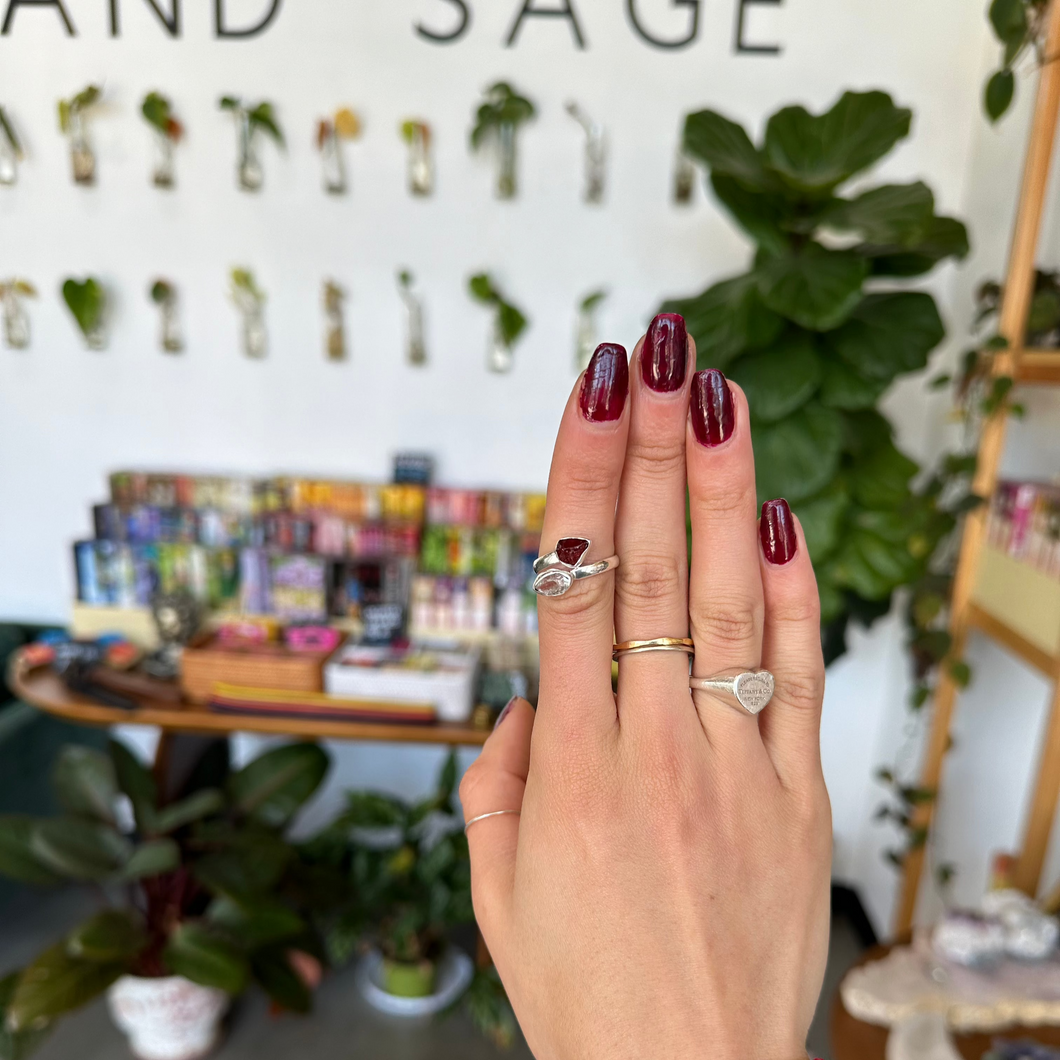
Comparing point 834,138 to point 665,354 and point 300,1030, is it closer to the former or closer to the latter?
point 665,354

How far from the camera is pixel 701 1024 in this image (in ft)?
1.10

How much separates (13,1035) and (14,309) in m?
1.05

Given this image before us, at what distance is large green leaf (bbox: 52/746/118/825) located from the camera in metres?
1.26

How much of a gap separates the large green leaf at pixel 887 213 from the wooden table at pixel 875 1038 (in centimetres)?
96

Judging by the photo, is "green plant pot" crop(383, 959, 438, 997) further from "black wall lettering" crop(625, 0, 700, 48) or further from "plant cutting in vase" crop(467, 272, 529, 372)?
"black wall lettering" crop(625, 0, 700, 48)

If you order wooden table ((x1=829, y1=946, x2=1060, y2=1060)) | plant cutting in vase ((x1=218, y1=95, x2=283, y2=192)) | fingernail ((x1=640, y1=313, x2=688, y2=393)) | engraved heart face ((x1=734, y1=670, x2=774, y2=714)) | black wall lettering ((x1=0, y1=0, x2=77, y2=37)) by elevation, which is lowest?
wooden table ((x1=829, y1=946, x2=1060, y2=1060))

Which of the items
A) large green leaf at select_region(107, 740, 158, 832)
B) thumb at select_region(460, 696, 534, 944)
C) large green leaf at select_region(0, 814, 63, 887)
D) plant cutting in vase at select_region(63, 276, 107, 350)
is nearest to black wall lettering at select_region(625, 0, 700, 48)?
thumb at select_region(460, 696, 534, 944)

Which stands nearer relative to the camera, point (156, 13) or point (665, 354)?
point (665, 354)

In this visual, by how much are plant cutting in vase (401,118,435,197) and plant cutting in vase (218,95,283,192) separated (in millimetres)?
240

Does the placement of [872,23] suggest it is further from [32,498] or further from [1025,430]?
[32,498]

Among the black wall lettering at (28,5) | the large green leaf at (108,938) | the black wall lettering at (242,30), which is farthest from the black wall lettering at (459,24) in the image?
the large green leaf at (108,938)

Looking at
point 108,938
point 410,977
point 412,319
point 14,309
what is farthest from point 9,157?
point 410,977

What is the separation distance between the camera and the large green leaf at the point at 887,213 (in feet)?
2.88

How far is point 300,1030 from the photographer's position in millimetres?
1445
